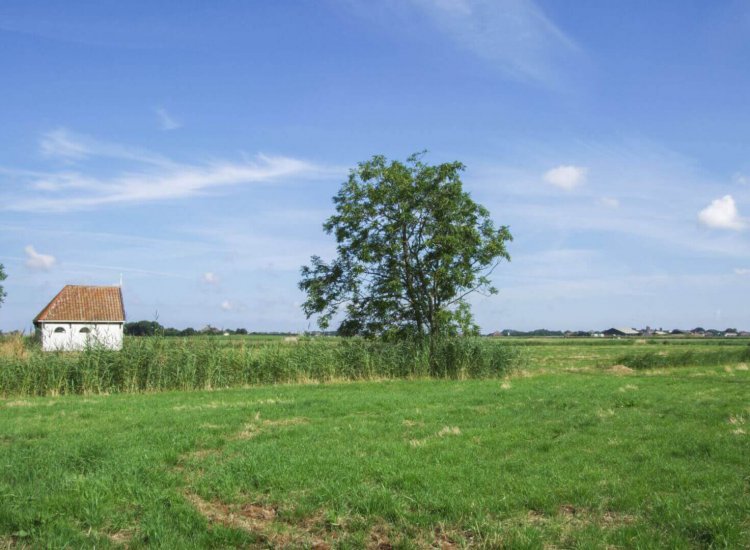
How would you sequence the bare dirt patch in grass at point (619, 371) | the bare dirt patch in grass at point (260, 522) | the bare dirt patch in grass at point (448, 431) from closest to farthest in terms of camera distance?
1. the bare dirt patch in grass at point (260, 522)
2. the bare dirt patch in grass at point (448, 431)
3. the bare dirt patch in grass at point (619, 371)

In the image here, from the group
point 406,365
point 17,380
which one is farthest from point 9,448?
point 406,365

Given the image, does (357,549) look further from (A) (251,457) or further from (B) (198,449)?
(B) (198,449)

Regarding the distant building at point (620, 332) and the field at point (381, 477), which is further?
the distant building at point (620, 332)

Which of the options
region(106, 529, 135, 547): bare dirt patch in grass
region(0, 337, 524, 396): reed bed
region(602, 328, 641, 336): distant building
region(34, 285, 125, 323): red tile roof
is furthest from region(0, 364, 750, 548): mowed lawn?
region(602, 328, 641, 336): distant building

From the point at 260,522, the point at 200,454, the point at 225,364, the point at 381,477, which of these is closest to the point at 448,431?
the point at 381,477

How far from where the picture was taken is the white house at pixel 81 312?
43.9 meters

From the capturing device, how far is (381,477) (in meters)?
7.27

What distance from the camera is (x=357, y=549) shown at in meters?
5.28

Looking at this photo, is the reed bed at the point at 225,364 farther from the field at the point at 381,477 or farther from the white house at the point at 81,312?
the white house at the point at 81,312

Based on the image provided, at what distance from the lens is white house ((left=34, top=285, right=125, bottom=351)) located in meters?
43.9

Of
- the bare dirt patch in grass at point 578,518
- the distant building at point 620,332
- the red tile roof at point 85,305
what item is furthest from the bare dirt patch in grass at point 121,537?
the distant building at point 620,332

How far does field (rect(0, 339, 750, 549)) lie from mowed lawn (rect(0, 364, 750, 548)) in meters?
0.03

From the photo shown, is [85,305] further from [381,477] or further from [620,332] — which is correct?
[620,332]

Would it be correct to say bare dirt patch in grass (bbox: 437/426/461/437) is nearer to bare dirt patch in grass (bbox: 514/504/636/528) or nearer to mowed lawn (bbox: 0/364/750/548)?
mowed lawn (bbox: 0/364/750/548)
